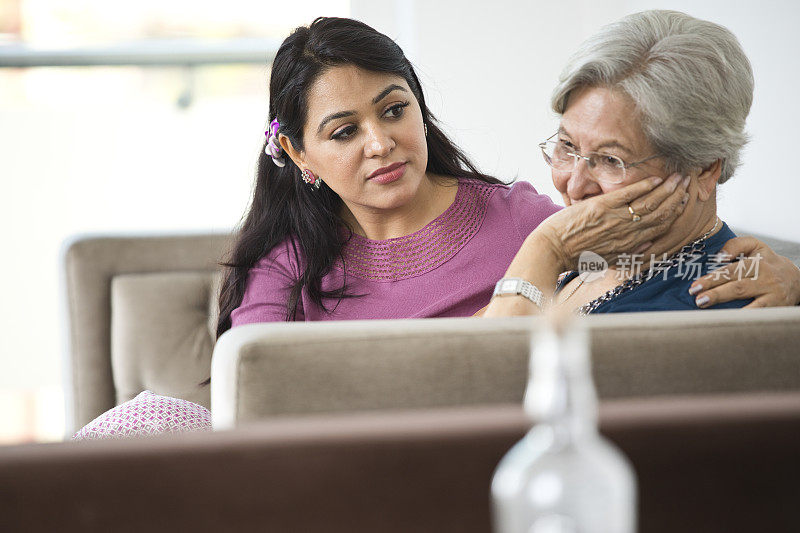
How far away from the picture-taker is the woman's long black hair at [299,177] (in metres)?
2.01

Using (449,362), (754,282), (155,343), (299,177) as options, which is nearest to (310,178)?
(299,177)

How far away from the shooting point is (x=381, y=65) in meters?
1.99

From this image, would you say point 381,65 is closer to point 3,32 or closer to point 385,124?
point 385,124

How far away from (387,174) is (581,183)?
0.56 m

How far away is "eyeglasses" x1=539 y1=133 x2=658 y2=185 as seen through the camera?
4.99 ft

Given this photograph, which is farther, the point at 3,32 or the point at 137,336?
the point at 3,32

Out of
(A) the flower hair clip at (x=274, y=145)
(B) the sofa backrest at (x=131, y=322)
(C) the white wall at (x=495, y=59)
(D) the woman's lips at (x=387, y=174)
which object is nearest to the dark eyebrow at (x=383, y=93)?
(D) the woman's lips at (x=387, y=174)

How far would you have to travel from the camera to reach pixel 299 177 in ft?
7.36

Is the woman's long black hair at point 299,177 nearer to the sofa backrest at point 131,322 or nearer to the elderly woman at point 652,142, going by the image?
the sofa backrest at point 131,322

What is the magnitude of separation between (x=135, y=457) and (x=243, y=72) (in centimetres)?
381

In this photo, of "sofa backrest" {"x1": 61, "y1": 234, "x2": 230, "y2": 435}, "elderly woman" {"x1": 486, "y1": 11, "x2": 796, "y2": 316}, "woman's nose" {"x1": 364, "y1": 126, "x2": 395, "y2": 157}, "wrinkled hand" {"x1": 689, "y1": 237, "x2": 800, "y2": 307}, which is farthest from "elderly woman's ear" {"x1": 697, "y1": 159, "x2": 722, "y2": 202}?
"sofa backrest" {"x1": 61, "y1": 234, "x2": 230, "y2": 435}

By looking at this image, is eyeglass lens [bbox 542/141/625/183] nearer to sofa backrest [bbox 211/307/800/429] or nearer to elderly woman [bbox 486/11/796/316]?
elderly woman [bbox 486/11/796/316]

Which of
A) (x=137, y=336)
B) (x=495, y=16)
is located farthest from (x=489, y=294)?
(x=495, y=16)

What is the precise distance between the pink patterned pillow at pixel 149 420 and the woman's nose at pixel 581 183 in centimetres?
80
